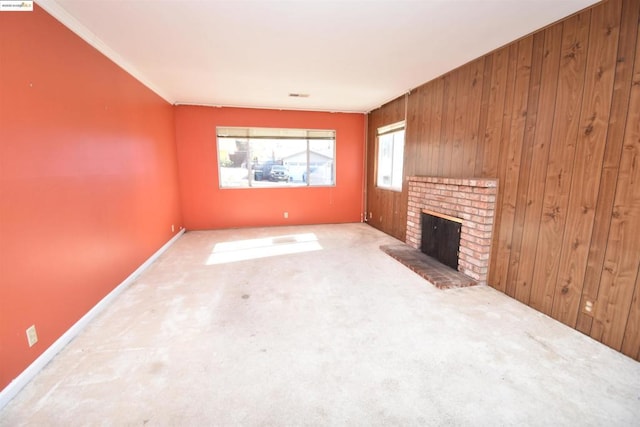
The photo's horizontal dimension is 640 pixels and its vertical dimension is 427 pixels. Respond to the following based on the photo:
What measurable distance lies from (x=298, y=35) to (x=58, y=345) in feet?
10.3

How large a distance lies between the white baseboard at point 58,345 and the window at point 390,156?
4.28 metres

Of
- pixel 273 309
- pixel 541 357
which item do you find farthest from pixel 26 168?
pixel 541 357

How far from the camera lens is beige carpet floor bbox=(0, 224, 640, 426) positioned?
4.89 feet

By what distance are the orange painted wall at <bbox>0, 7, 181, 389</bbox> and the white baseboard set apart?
1.5 inches

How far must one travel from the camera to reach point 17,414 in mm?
1475

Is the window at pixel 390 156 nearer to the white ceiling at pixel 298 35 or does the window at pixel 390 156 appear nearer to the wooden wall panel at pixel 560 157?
the white ceiling at pixel 298 35

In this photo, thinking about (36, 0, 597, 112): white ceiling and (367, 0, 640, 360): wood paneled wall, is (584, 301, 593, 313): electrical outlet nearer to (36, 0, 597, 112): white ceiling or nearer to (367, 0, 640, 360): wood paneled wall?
(367, 0, 640, 360): wood paneled wall

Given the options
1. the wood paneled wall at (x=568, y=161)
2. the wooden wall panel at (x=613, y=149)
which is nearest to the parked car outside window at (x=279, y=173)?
the wood paneled wall at (x=568, y=161)

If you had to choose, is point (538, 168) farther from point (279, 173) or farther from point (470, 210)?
point (279, 173)

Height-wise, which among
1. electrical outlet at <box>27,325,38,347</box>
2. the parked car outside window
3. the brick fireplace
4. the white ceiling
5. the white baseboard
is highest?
the white ceiling

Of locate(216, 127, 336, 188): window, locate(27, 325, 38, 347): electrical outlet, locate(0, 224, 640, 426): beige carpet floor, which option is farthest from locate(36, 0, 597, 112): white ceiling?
locate(0, 224, 640, 426): beige carpet floor

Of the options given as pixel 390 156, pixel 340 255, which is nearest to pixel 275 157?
pixel 390 156

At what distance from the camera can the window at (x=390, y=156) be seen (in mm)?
5008

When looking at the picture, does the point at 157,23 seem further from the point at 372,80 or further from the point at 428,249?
the point at 428,249
